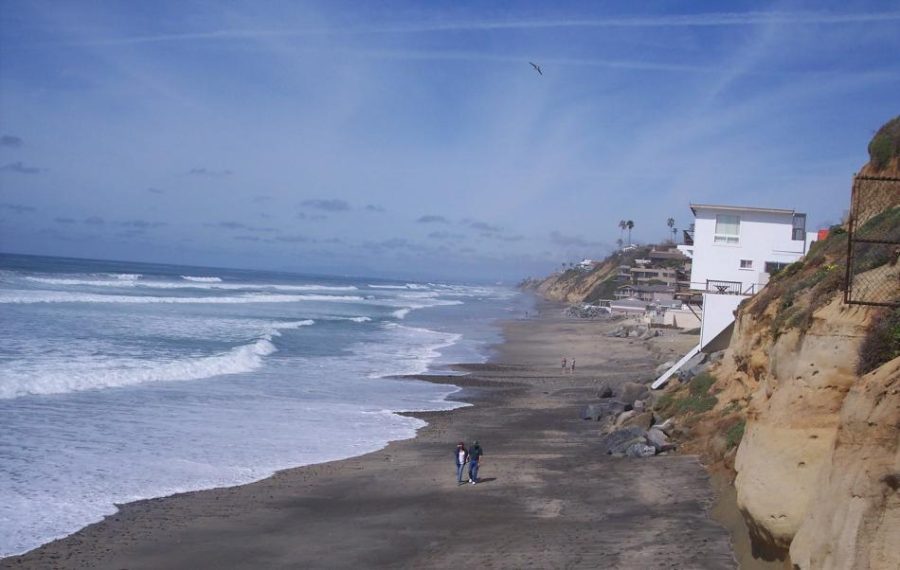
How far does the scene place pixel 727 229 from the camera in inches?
1125

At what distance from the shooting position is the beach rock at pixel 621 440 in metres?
18.6

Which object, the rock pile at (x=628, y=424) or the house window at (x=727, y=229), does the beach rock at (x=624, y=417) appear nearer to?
the rock pile at (x=628, y=424)

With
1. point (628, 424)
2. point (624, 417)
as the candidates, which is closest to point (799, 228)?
point (624, 417)

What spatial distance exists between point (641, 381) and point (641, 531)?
16050 mm

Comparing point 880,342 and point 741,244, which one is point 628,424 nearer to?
point 741,244

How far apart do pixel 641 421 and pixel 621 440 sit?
6.16 ft

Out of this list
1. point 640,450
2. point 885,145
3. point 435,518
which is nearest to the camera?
point 435,518

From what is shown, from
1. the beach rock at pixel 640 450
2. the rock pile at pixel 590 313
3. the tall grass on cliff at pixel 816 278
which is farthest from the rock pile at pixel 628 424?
the rock pile at pixel 590 313

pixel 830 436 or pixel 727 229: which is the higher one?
pixel 727 229

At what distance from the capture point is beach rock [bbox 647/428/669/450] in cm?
1814

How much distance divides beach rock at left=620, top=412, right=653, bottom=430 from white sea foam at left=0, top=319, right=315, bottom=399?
641 inches

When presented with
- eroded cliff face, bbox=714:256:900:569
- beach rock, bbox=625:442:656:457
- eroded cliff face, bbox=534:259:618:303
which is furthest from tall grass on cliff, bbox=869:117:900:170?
eroded cliff face, bbox=534:259:618:303

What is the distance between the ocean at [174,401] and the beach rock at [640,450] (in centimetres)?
636

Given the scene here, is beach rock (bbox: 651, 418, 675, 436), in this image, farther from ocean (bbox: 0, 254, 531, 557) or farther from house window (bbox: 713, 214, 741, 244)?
house window (bbox: 713, 214, 741, 244)
